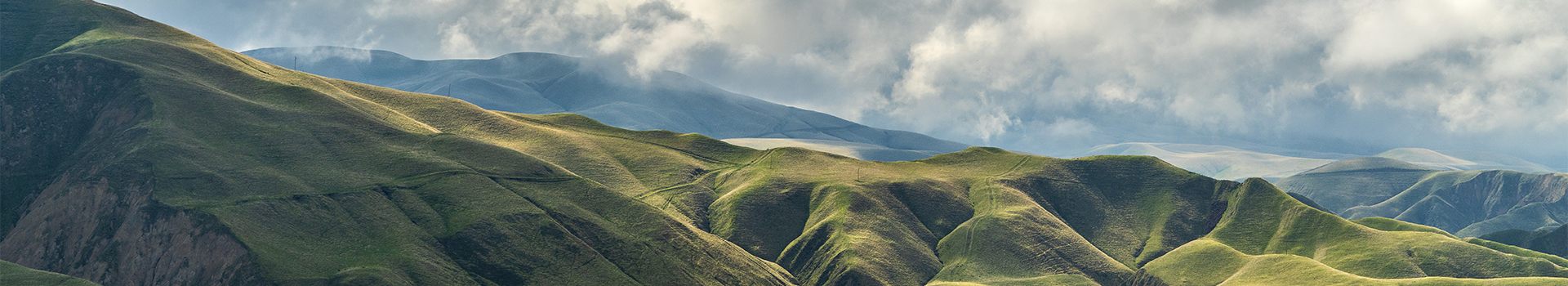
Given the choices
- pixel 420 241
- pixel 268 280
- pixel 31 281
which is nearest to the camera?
pixel 31 281

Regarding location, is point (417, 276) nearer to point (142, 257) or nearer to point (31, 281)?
point (142, 257)

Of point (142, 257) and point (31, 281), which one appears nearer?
point (31, 281)

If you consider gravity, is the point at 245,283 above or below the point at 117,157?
below

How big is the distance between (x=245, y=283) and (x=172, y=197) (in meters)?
28.5

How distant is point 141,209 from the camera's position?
183 m

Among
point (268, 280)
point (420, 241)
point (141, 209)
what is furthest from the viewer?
point (420, 241)

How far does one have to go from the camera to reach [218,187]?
192 metres

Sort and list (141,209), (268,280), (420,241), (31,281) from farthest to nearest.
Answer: (420,241), (141,209), (268,280), (31,281)

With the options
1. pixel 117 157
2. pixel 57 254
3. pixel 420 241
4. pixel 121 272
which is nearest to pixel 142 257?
pixel 121 272

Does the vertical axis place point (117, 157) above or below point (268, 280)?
above

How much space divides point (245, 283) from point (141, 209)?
96.5ft

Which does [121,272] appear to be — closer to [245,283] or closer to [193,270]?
[193,270]

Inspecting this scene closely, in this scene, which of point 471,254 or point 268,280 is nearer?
point 268,280

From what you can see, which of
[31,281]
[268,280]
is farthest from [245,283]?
[31,281]
